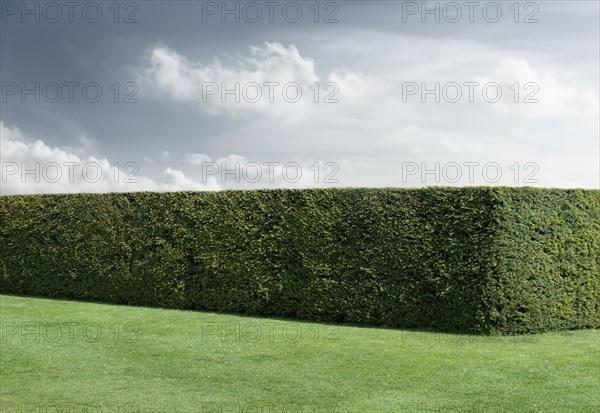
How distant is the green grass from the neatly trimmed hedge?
89cm

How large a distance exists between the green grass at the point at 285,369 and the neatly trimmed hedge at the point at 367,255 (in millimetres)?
885

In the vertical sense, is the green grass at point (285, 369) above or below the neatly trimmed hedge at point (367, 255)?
below

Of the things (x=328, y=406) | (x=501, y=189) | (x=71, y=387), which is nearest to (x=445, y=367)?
(x=328, y=406)

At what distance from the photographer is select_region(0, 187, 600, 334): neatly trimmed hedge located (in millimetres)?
17047

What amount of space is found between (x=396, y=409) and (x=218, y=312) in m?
10.5

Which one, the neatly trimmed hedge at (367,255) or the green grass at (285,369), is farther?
A: the neatly trimmed hedge at (367,255)

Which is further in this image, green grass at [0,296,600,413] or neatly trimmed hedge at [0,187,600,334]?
neatly trimmed hedge at [0,187,600,334]

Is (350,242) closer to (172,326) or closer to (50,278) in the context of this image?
(172,326)

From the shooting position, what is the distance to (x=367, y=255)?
18297 millimetres

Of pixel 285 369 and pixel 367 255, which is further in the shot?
pixel 367 255

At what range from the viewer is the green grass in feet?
37.1

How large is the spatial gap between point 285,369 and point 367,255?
19.3 ft

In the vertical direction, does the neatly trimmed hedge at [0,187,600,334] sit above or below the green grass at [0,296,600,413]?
above

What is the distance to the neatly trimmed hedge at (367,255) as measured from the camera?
17.0m
